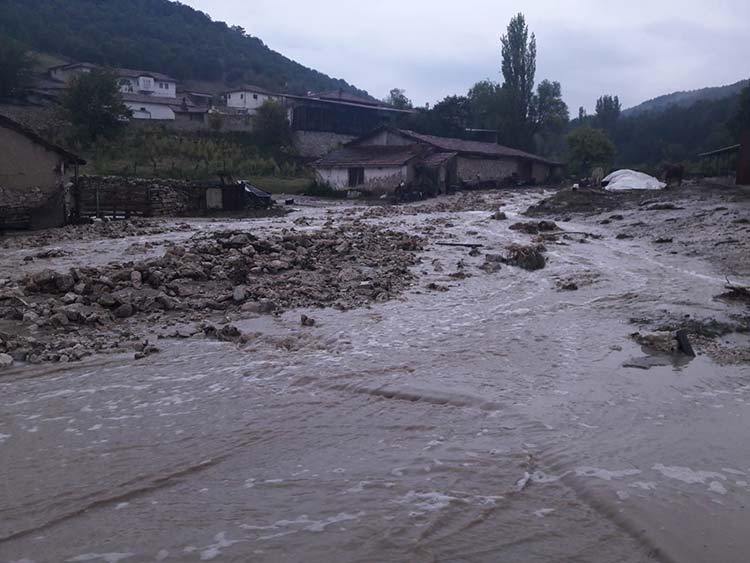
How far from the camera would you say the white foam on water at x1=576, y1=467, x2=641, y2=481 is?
12.6 feet

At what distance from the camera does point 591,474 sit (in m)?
3.85

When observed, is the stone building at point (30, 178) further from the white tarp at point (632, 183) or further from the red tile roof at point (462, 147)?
the red tile roof at point (462, 147)

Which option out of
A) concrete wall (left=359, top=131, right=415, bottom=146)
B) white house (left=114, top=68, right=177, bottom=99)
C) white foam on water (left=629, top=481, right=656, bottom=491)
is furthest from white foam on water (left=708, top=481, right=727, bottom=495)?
white house (left=114, top=68, right=177, bottom=99)

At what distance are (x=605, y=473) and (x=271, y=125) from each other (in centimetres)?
4716

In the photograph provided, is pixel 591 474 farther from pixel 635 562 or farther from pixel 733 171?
pixel 733 171

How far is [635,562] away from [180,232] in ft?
52.1

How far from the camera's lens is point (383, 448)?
4246 mm

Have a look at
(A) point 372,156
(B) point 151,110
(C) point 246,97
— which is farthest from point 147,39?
(A) point 372,156

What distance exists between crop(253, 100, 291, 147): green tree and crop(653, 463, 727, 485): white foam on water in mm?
46747

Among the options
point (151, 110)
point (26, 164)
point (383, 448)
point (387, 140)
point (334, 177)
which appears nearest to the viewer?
point (383, 448)

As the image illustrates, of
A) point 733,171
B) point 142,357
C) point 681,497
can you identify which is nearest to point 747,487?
point 681,497

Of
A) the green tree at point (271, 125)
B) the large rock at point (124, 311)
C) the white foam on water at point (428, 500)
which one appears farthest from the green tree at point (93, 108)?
the white foam on water at point (428, 500)

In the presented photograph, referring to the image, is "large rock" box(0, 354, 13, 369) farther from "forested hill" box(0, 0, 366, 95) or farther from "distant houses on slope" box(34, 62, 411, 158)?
"forested hill" box(0, 0, 366, 95)

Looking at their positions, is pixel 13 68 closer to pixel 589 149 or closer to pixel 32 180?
pixel 32 180
